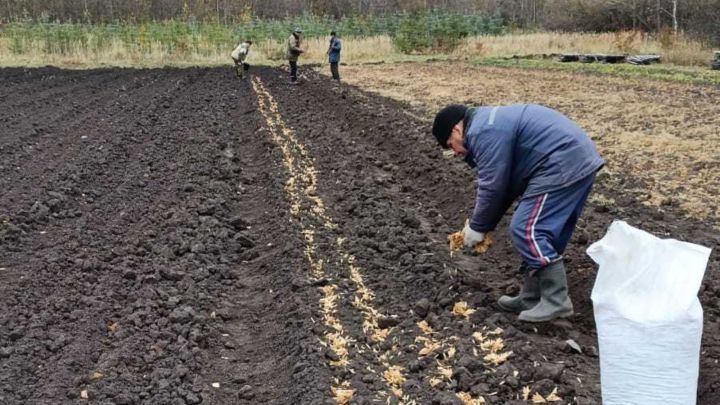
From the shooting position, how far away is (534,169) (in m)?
4.33

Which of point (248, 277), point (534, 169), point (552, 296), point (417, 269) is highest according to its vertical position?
point (534, 169)

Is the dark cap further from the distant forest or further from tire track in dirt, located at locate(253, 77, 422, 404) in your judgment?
the distant forest

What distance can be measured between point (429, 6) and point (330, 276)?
52688 millimetres

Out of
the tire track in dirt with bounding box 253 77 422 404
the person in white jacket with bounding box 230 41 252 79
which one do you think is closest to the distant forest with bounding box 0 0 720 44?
the person in white jacket with bounding box 230 41 252 79

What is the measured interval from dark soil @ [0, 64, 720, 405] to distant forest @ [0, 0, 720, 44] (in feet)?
78.0

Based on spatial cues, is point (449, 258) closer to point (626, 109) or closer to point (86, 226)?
point (86, 226)

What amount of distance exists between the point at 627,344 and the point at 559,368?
31.7 inches

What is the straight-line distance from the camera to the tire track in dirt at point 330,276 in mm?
3953

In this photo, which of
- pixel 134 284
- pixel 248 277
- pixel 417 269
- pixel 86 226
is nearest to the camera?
pixel 134 284

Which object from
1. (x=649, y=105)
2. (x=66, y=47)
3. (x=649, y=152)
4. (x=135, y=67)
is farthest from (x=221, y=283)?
(x=66, y=47)

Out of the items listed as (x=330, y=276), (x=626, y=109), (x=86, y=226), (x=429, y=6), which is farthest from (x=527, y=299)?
(x=429, y=6)

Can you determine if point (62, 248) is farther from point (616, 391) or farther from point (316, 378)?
point (616, 391)

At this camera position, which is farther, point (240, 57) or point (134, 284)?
point (240, 57)

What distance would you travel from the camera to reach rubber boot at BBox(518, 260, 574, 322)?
439 centimetres
